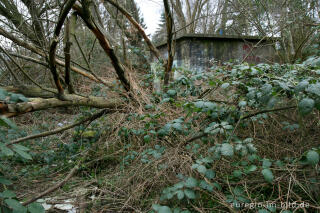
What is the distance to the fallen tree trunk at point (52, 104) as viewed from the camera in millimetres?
1831

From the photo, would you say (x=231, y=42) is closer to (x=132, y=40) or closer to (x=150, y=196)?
(x=132, y=40)

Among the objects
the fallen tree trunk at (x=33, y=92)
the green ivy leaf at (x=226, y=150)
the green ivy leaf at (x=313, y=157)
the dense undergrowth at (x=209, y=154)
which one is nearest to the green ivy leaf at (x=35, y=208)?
the dense undergrowth at (x=209, y=154)

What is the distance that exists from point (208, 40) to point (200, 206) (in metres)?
5.65

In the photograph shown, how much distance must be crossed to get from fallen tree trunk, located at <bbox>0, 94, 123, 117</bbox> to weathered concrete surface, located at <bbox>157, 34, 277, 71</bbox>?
11.6ft

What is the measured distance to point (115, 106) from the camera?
3.20 m

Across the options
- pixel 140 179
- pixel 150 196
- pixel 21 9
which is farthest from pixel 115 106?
pixel 21 9

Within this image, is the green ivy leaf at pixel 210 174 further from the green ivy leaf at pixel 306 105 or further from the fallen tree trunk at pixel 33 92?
the fallen tree trunk at pixel 33 92

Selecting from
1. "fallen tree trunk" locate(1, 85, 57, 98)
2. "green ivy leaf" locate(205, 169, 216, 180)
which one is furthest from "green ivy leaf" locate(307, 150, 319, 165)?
"fallen tree trunk" locate(1, 85, 57, 98)

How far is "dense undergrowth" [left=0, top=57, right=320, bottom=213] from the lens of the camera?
1517mm

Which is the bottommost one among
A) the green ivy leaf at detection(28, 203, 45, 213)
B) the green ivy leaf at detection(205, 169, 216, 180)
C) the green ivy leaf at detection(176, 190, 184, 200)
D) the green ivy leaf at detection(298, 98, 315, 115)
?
the green ivy leaf at detection(28, 203, 45, 213)

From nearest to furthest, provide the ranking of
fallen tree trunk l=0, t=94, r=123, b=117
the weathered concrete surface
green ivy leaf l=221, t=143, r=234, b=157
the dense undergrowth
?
green ivy leaf l=221, t=143, r=234, b=157
the dense undergrowth
fallen tree trunk l=0, t=94, r=123, b=117
the weathered concrete surface

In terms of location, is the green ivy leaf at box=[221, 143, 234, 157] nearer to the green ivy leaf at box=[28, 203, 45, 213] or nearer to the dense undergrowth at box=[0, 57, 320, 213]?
the dense undergrowth at box=[0, 57, 320, 213]

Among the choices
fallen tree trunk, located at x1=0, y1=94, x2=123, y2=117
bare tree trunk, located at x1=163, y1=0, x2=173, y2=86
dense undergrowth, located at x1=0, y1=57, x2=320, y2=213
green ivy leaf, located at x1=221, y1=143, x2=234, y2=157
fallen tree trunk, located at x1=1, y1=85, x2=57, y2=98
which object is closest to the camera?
green ivy leaf, located at x1=221, y1=143, x2=234, y2=157

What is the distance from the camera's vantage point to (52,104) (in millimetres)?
2357
